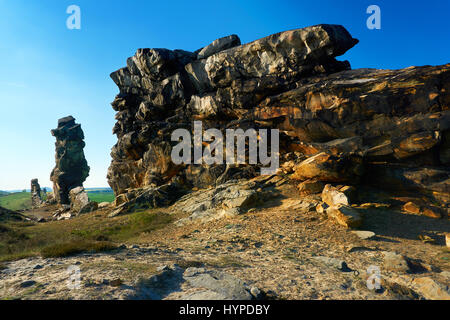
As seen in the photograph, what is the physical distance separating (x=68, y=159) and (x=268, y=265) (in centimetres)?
8168

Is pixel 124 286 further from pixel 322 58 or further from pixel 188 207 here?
pixel 322 58

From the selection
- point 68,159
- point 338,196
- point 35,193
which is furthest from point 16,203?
point 338,196

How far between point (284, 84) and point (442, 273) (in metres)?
22.6

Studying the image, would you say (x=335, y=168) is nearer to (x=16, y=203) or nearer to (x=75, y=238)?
(x=75, y=238)

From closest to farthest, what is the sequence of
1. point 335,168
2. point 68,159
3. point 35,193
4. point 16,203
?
point 335,168
point 68,159
point 35,193
point 16,203

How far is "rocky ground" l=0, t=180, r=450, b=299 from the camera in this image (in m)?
6.11

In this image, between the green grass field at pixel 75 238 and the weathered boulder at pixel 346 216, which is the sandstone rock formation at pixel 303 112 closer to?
the weathered boulder at pixel 346 216

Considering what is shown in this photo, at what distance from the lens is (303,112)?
75.0 ft

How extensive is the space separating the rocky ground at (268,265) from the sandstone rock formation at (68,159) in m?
68.7

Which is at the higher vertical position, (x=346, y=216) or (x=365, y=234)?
(x=346, y=216)

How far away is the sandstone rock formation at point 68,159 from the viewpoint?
6744 cm

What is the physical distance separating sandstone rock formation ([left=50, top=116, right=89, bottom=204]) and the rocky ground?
68.7m

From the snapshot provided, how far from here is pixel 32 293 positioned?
5.62 meters
